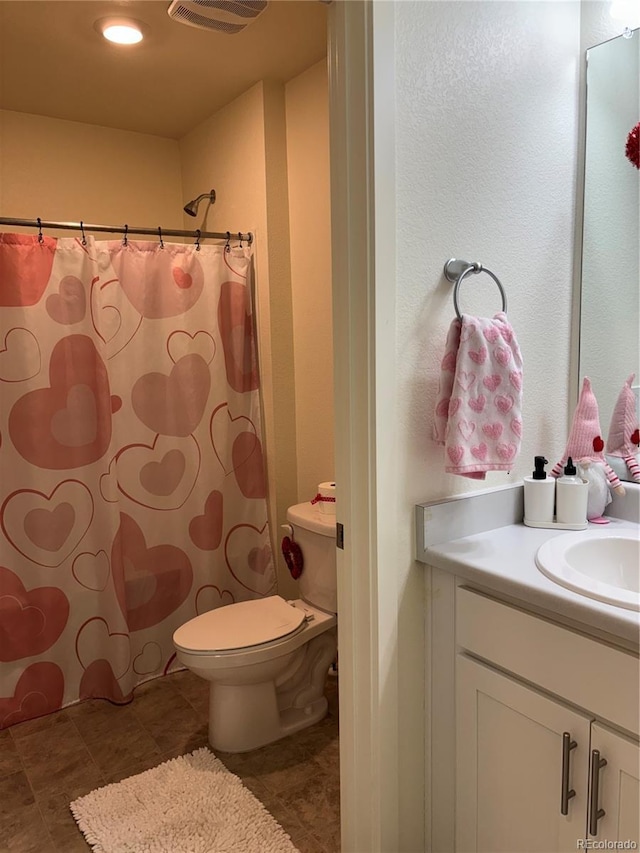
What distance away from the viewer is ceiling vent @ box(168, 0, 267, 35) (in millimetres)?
1787

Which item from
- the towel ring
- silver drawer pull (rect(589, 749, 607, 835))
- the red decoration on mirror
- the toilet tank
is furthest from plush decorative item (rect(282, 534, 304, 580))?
the red decoration on mirror

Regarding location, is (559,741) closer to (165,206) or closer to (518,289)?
Result: (518,289)

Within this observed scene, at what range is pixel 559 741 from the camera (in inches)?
46.8

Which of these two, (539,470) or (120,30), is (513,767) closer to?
(539,470)

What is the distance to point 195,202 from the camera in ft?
9.52

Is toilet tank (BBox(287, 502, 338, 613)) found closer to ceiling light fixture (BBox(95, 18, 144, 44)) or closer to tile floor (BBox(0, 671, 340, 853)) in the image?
tile floor (BBox(0, 671, 340, 853))

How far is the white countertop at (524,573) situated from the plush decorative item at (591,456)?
62 mm

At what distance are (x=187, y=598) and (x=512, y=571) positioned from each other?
173cm

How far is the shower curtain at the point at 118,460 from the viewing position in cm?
229

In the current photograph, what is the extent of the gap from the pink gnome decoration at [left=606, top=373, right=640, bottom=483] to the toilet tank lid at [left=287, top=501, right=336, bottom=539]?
88cm

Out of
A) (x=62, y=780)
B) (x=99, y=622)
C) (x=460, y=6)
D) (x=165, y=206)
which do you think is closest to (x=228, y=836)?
(x=62, y=780)

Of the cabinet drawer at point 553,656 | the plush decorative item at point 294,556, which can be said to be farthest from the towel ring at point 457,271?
the plush decorative item at point 294,556

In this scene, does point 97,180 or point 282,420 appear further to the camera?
point 97,180

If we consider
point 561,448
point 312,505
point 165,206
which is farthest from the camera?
point 165,206
